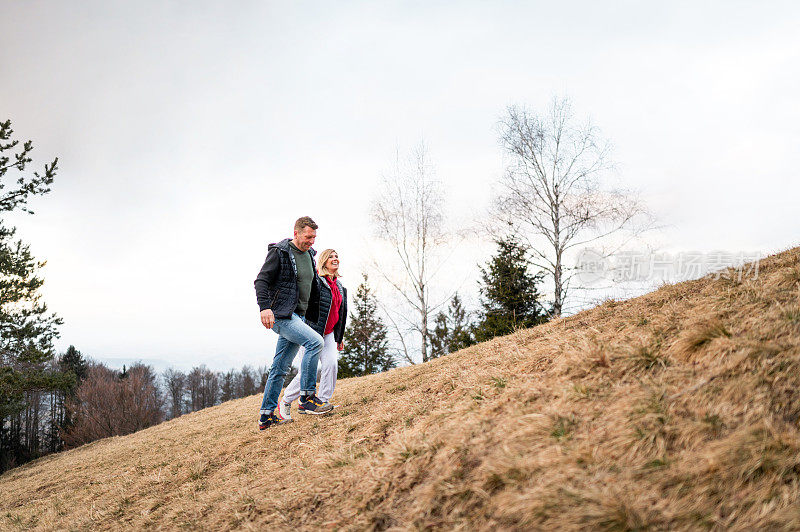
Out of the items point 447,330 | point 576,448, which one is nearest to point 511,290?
point 447,330

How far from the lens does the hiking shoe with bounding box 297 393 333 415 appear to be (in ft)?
19.6

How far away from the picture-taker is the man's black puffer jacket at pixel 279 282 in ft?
17.7

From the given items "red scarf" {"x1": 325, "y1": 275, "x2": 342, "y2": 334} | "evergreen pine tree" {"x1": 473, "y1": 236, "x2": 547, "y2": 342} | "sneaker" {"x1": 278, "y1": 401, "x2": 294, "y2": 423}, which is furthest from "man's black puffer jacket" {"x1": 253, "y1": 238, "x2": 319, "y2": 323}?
"evergreen pine tree" {"x1": 473, "y1": 236, "x2": 547, "y2": 342}

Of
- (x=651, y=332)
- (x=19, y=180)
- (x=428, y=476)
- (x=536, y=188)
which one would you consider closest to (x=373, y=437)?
(x=428, y=476)

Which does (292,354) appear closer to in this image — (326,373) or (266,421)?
(326,373)

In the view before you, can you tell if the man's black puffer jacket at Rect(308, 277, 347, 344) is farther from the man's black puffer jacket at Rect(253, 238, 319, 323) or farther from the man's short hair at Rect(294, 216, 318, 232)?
the man's short hair at Rect(294, 216, 318, 232)

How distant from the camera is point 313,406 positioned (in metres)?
6.03

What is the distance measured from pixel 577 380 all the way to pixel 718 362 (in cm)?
89

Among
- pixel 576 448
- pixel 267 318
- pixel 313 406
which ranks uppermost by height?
pixel 267 318

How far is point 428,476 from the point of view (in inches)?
109

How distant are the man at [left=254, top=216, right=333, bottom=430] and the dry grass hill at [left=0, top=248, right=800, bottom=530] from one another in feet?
2.87

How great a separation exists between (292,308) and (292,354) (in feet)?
2.39

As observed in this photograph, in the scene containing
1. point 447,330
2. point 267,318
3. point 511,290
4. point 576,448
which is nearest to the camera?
point 576,448

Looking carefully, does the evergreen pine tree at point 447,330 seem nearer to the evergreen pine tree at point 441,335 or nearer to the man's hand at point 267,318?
the evergreen pine tree at point 441,335
